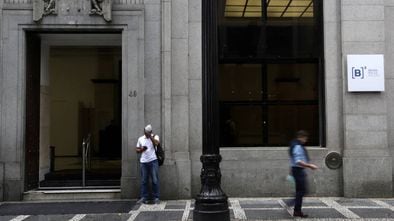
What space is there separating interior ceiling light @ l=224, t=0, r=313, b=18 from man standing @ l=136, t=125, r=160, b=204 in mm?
3850

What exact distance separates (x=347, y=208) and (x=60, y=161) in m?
9.26

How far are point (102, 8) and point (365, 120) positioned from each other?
278 inches

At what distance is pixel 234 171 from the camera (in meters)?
12.2

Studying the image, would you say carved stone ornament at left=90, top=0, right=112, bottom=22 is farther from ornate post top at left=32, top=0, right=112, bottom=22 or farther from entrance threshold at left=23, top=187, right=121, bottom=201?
entrance threshold at left=23, top=187, right=121, bottom=201

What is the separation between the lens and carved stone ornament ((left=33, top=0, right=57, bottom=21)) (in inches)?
473

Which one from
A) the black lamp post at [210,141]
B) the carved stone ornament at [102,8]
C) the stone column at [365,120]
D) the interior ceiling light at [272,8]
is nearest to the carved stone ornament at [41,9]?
the carved stone ornament at [102,8]

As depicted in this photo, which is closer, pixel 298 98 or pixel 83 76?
pixel 298 98

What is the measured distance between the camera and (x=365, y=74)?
1205cm

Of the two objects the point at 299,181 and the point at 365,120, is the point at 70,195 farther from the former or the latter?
the point at 365,120

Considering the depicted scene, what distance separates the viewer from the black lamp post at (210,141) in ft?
27.9

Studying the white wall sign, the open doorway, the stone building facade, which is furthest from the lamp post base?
the open doorway

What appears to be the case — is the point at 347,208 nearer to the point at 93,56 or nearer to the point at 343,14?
the point at 343,14

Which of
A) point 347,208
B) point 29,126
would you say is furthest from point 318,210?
point 29,126

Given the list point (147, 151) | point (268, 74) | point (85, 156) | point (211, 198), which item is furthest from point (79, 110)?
point (211, 198)
